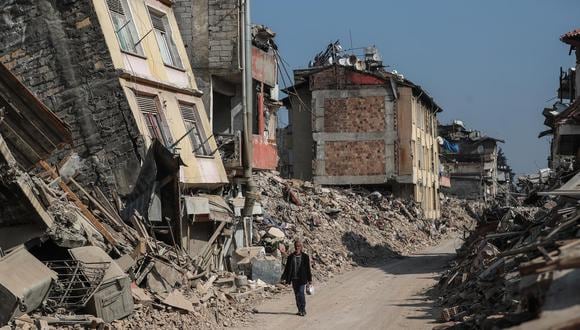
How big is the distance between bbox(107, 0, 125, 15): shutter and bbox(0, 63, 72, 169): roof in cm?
752

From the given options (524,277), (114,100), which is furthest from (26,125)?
(524,277)

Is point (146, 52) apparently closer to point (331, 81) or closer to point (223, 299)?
point (223, 299)

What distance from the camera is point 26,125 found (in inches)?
480

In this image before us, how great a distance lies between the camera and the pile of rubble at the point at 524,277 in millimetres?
7098

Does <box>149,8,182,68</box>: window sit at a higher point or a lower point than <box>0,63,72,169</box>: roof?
higher

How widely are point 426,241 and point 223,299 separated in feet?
88.8

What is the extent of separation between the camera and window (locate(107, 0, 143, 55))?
63.2 ft

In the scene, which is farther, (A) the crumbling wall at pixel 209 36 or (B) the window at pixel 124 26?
(A) the crumbling wall at pixel 209 36

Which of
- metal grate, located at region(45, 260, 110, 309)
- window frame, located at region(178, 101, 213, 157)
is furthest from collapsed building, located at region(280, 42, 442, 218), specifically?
metal grate, located at region(45, 260, 110, 309)

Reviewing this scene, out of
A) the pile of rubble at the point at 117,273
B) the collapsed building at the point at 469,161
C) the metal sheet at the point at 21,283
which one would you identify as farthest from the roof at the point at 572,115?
the collapsed building at the point at 469,161

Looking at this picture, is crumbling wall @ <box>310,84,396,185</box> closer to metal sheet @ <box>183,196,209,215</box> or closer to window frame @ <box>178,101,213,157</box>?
window frame @ <box>178,101,213,157</box>

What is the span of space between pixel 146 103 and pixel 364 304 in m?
7.54

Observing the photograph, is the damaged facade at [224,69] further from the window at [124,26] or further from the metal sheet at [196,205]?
the window at [124,26]

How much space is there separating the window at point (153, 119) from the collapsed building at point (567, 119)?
38.9ft
